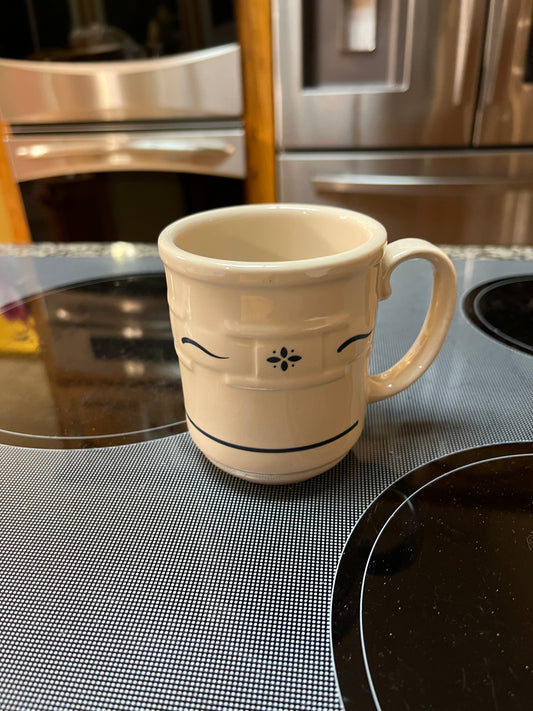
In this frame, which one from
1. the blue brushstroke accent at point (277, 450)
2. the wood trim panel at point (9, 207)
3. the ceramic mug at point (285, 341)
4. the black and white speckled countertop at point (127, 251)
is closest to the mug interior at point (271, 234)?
the ceramic mug at point (285, 341)

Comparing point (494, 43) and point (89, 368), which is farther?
point (494, 43)

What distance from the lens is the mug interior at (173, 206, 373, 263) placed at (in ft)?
1.08

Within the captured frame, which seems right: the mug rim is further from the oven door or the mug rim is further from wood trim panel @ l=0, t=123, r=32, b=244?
wood trim panel @ l=0, t=123, r=32, b=244

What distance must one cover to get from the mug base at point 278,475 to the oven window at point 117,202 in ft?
3.78

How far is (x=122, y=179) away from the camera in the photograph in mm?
1399

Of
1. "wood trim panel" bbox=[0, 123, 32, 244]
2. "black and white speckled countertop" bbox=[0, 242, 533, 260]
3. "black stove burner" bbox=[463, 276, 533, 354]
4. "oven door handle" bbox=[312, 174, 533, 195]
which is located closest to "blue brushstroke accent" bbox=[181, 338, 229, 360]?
"black stove burner" bbox=[463, 276, 533, 354]

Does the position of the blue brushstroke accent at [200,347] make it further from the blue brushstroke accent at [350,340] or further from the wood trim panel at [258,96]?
the wood trim panel at [258,96]

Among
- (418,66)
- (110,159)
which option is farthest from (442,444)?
(110,159)

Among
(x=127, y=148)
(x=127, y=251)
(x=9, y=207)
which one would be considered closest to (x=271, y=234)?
(x=127, y=251)

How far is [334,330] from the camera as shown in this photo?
268 mm

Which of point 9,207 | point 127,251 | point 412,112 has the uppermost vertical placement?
point 412,112

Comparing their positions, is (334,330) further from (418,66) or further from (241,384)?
(418,66)

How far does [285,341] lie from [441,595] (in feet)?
0.45

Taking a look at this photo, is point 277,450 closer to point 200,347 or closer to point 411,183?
point 200,347
